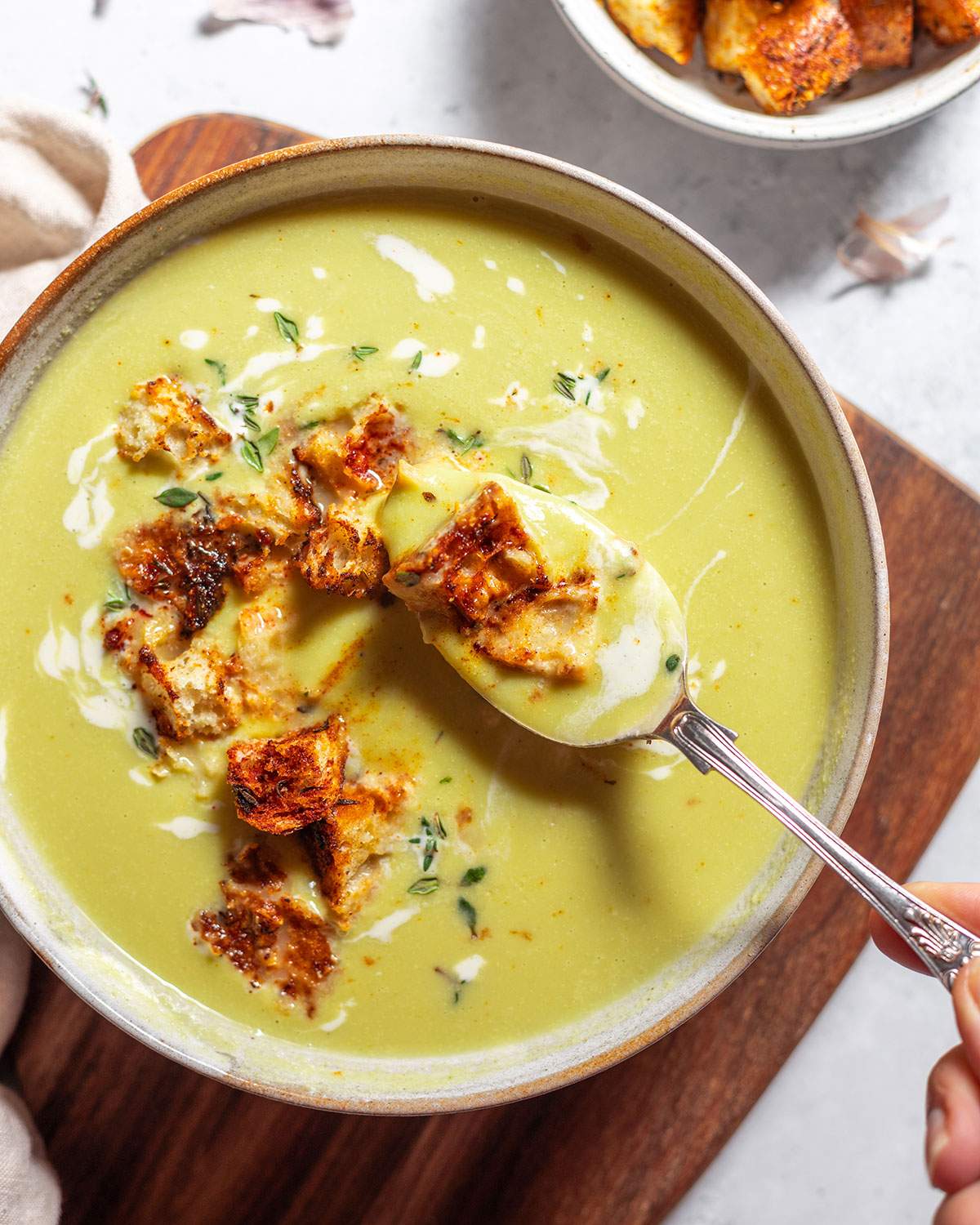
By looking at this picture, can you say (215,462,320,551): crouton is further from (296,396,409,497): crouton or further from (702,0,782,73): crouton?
(702,0,782,73): crouton

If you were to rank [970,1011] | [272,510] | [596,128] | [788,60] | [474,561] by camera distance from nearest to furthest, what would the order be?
1. [970,1011]
2. [474,561]
3. [272,510]
4. [788,60]
5. [596,128]

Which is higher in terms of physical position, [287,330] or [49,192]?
[287,330]

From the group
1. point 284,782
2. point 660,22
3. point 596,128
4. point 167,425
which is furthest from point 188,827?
point 660,22

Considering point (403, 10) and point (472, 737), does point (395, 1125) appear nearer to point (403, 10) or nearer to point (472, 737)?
point (472, 737)

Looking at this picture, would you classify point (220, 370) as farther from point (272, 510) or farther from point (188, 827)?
point (188, 827)

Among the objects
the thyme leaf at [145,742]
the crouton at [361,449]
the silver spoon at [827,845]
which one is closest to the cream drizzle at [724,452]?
the silver spoon at [827,845]

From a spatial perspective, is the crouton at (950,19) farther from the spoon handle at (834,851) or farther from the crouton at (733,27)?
the spoon handle at (834,851)

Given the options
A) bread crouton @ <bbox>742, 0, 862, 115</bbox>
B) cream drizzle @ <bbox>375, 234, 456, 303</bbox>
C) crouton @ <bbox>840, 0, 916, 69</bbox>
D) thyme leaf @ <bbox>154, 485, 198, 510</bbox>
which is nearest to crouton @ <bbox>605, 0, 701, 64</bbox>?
bread crouton @ <bbox>742, 0, 862, 115</bbox>
